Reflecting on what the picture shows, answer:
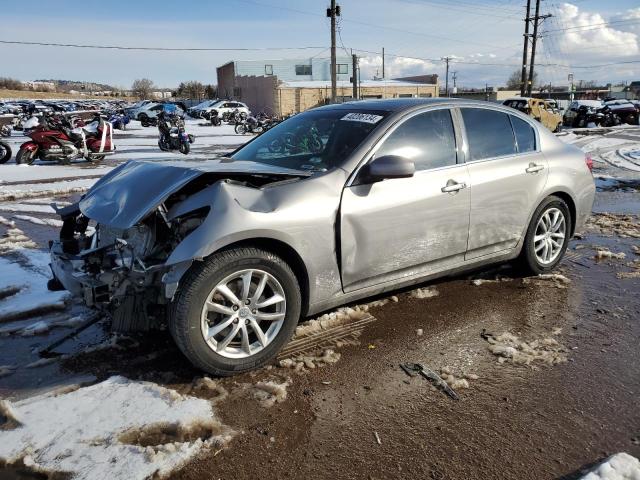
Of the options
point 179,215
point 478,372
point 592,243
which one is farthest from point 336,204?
point 592,243

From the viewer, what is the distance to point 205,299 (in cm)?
303

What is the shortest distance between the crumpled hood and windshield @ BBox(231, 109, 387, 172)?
1.15 ft

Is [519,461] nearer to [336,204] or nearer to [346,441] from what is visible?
[346,441]

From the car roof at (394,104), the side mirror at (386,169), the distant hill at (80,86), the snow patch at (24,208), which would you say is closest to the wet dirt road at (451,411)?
the side mirror at (386,169)

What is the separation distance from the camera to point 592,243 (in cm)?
617

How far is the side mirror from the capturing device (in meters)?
3.55

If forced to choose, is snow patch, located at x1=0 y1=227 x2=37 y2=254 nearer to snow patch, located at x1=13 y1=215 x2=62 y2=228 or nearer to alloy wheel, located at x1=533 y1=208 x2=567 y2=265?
snow patch, located at x1=13 y1=215 x2=62 y2=228

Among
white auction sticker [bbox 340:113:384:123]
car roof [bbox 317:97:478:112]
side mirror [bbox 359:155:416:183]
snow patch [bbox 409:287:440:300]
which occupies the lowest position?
snow patch [bbox 409:287:440:300]

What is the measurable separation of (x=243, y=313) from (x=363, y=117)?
1.87 metres

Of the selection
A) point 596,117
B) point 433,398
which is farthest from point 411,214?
point 596,117

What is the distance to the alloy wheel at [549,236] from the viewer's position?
16.1ft

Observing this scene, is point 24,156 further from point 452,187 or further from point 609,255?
point 609,255

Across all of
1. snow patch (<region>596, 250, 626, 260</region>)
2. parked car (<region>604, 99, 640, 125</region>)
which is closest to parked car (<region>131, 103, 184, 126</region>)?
parked car (<region>604, 99, 640, 125</region>)

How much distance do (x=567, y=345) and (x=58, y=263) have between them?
351 cm
